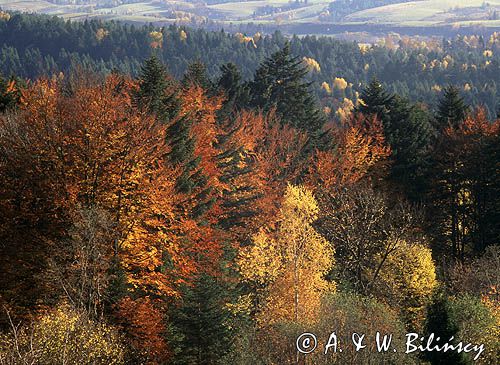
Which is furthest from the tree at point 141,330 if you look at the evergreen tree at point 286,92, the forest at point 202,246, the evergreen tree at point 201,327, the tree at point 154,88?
the evergreen tree at point 286,92

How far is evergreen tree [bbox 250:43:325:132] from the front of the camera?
225ft

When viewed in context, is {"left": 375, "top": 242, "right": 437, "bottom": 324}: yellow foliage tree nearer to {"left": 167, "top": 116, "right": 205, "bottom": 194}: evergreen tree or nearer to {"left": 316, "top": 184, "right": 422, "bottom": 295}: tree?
{"left": 316, "top": 184, "right": 422, "bottom": 295}: tree

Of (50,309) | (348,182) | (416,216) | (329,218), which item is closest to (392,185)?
(348,182)

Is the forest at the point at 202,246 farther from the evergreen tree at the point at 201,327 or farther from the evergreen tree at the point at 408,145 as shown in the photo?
the evergreen tree at the point at 408,145

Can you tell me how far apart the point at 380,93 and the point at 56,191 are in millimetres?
42070

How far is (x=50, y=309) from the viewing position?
29.4 meters

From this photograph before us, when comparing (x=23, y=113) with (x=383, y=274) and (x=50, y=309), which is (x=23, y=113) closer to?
(x=50, y=309)

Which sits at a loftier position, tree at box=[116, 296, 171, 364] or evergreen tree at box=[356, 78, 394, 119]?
evergreen tree at box=[356, 78, 394, 119]

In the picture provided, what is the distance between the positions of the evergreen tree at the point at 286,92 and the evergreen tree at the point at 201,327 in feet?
118

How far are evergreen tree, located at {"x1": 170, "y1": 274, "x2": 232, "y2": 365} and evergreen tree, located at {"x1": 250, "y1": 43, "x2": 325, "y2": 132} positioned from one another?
3608 cm

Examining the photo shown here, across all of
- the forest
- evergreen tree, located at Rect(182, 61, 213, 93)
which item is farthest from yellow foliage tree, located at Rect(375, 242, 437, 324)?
evergreen tree, located at Rect(182, 61, 213, 93)

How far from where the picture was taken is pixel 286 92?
69.6 m

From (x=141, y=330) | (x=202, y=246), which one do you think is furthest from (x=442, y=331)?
(x=202, y=246)

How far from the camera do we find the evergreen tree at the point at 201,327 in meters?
34.1
